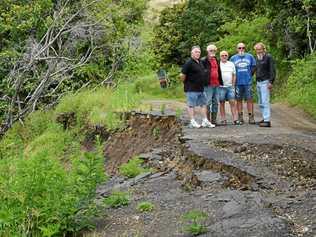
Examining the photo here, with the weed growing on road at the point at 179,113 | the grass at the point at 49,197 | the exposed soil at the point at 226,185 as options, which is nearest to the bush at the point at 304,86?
the weed growing on road at the point at 179,113

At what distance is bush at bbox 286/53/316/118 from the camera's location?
70.3ft

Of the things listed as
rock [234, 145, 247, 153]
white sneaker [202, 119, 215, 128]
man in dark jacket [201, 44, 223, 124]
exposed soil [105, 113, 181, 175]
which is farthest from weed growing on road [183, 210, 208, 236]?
man in dark jacket [201, 44, 223, 124]

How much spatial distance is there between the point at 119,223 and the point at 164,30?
28.8m

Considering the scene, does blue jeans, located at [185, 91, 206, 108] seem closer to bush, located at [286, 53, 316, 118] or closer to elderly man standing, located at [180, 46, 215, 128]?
elderly man standing, located at [180, 46, 215, 128]

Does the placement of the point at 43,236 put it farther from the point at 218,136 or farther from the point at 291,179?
the point at 218,136

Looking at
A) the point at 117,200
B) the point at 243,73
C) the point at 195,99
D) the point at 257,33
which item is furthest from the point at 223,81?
the point at 257,33

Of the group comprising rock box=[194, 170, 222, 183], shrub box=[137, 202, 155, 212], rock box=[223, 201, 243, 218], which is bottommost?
shrub box=[137, 202, 155, 212]

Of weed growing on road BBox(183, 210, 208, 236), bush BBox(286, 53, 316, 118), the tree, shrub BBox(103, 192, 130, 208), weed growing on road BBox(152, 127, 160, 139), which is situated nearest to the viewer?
weed growing on road BBox(183, 210, 208, 236)

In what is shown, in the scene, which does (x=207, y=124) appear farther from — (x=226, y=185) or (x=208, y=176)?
(x=226, y=185)

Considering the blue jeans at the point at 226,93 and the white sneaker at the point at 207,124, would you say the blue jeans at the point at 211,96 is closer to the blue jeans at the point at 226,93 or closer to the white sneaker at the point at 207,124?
the blue jeans at the point at 226,93

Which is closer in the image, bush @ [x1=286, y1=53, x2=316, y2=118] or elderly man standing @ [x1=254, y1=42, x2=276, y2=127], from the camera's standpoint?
elderly man standing @ [x1=254, y1=42, x2=276, y2=127]

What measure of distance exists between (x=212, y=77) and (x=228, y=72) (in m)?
0.42

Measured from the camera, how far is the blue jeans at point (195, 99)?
44.9 ft

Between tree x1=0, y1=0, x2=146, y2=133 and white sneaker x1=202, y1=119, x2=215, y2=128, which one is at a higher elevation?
tree x1=0, y1=0, x2=146, y2=133
